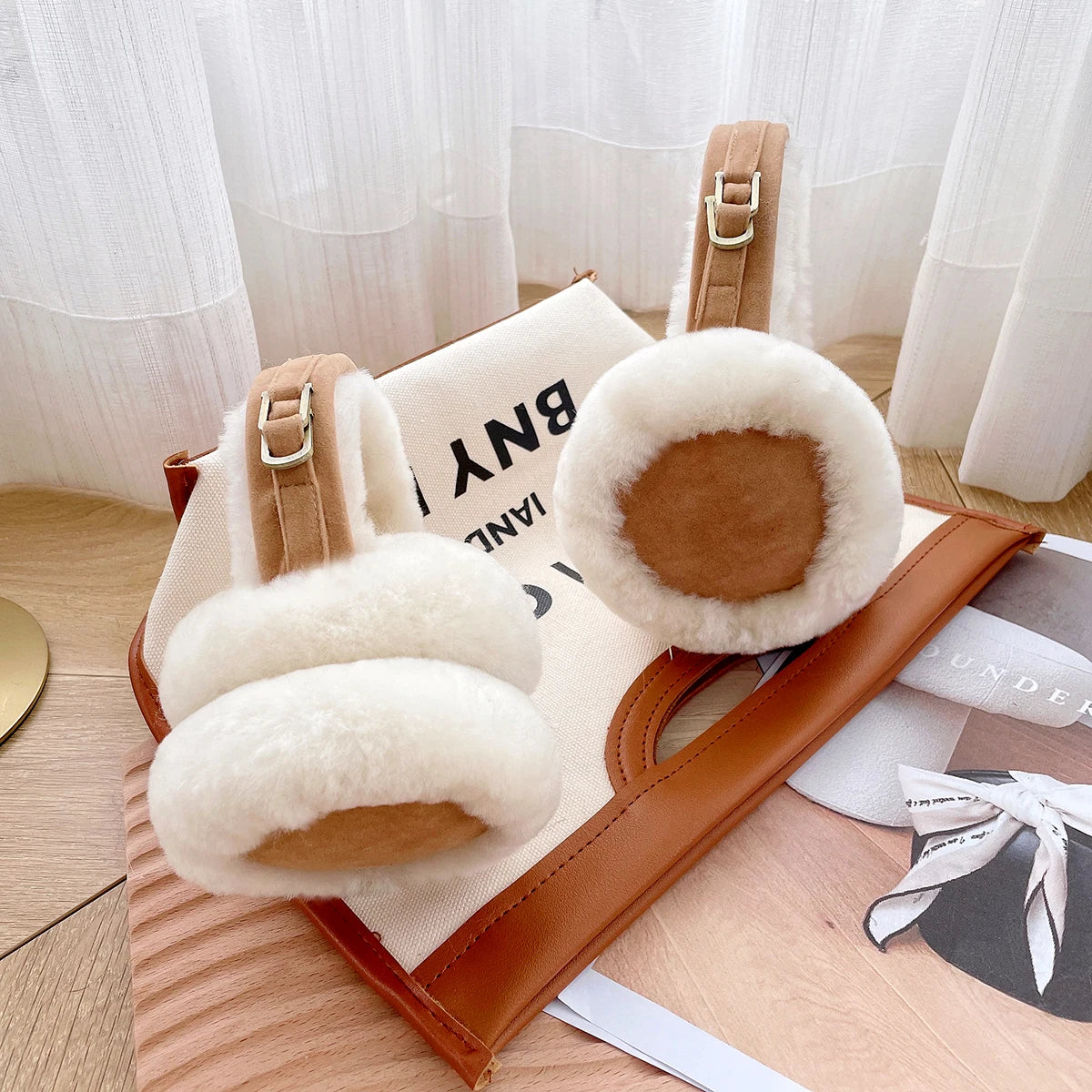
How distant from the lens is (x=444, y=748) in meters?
0.30

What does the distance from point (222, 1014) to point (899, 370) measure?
65 cm

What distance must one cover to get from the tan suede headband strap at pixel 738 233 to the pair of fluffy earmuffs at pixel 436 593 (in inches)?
1.4

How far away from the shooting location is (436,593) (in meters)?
0.33

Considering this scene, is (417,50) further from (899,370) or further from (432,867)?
(432,867)

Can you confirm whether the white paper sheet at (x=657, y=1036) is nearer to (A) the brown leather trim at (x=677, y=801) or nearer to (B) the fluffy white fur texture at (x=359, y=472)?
(A) the brown leather trim at (x=677, y=801)

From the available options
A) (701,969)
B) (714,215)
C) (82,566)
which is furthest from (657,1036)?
(82,566)

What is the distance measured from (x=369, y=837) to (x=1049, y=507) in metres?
0.62

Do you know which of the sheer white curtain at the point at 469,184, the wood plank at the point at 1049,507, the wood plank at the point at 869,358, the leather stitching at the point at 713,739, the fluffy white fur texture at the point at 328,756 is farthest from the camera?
the wood plank at the point at 869,358

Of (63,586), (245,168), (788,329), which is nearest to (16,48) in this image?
(245,168)

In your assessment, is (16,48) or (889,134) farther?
(889,134)

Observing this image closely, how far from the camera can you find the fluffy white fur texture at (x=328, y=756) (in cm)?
29

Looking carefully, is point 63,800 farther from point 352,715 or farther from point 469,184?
point 469,184

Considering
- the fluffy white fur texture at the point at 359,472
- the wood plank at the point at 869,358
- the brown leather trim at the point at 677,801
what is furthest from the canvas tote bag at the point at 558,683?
the wood plank at the point at 869,358

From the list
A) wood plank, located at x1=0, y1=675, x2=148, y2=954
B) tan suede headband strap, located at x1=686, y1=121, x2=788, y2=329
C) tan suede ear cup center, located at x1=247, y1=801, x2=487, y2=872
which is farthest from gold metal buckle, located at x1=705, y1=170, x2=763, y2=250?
wood plank, located at x1=0, y1=675, x2=148, y2=954
